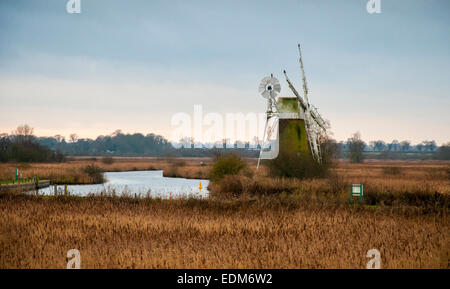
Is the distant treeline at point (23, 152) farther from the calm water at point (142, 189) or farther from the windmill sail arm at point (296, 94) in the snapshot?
the windmill sail arm at point (296, 94)

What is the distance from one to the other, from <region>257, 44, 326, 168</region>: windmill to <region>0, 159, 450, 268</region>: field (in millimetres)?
14017

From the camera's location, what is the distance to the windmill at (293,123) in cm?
3269

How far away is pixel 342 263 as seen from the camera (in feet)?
26.3

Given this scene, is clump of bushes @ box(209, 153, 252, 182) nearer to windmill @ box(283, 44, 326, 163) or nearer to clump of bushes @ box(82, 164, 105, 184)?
windmill @ box(283, 44, 326, 163)

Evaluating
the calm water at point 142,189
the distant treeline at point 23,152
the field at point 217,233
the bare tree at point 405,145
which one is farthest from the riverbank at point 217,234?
the bare tree at point 405,145

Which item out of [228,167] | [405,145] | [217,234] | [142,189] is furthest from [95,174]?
[405,145]

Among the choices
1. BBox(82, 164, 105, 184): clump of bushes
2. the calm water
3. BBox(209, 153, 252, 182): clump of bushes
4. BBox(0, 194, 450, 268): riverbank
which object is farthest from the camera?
BBox(82, 164, 105, 184): clump of bushes

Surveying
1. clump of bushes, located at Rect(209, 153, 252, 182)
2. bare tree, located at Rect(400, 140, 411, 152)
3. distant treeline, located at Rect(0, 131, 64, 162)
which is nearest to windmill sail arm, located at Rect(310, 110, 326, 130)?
clump of bushes, located at Rect(209, 153, 252, 182)

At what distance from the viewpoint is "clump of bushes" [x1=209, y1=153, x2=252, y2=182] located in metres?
29.9

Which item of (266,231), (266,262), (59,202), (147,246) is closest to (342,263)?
(266,262)

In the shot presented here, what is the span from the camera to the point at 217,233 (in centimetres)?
1119

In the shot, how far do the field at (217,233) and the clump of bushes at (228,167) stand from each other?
1138 cm

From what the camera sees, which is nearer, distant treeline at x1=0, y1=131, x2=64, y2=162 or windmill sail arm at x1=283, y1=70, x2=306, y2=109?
windmill sail arm at x1=283, y1=70, x2=306, y2=109
